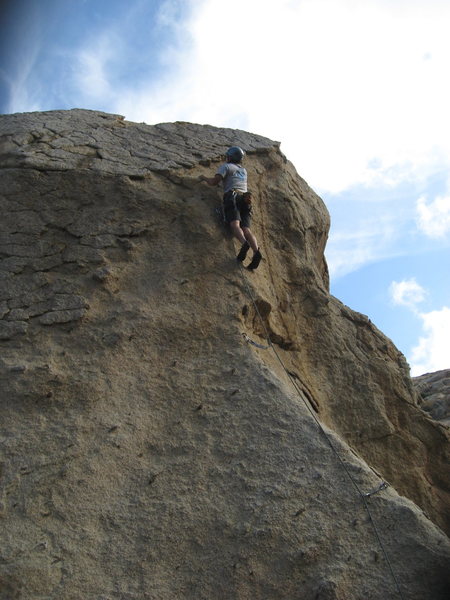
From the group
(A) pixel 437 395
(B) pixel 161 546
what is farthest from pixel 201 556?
(A) pixel 437 395

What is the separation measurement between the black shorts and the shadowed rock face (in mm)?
199

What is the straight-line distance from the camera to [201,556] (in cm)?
482

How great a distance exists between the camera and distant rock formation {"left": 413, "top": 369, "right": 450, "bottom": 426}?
31.3 ft

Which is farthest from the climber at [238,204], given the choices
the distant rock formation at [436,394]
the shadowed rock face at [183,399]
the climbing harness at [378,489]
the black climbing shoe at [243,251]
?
the distant rock formation at [436,394]

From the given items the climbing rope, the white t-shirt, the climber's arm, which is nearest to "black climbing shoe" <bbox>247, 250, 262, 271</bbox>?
the climbing rope

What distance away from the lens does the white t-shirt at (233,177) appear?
6.96m

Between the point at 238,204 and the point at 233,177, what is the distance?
36cm

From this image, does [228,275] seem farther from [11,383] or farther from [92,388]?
[11,383]

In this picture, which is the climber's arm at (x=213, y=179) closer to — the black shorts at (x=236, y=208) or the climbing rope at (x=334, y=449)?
the black shorts at (x=236, y=208)

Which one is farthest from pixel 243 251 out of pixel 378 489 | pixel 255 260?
pixel 378 489

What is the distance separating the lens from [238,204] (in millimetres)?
6855

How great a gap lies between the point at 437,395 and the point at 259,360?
509 cm

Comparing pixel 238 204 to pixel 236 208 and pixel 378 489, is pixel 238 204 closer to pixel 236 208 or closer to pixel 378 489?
pixel 236 208

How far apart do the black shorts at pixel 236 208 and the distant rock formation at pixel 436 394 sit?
3.70m
